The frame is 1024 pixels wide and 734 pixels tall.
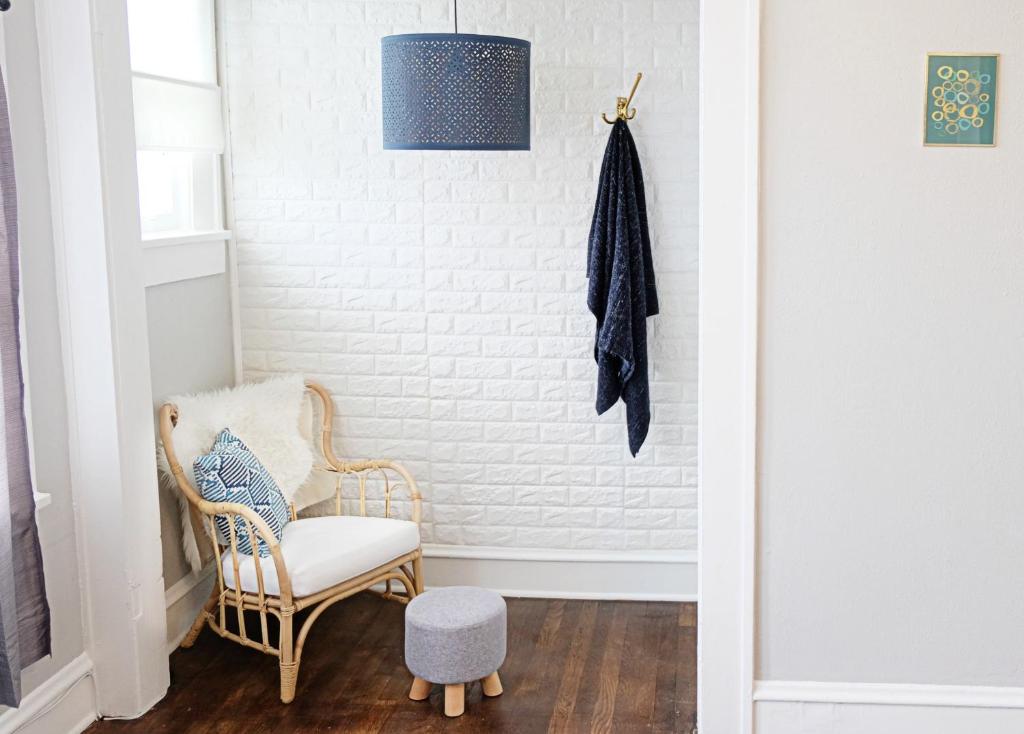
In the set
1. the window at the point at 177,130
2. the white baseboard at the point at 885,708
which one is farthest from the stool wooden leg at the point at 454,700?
the window at the point at 177,130

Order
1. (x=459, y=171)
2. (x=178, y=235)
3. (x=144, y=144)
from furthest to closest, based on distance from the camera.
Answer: (x=459, y=171), (x=178, y=235), (x=144, y=144)

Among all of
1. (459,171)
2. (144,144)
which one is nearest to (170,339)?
(144,144)

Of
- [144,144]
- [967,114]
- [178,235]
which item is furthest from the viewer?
[178,235]

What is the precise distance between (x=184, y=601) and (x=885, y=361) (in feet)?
7.68

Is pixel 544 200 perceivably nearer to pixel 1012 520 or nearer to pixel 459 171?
pixel 459 171

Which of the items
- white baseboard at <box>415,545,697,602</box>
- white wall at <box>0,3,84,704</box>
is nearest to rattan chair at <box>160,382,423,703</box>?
white baseboard at <box>415,545,697,602</box>

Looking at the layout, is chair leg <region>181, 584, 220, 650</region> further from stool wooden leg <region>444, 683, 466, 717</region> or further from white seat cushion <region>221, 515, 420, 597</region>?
stool wooden leg <region>444, 683, 466, 717</region>

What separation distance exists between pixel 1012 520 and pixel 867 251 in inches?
28.5

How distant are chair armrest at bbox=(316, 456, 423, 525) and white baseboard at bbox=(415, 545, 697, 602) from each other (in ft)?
0.88

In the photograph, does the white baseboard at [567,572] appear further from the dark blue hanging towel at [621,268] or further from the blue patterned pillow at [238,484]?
the blue patterned pillow at [238,484]

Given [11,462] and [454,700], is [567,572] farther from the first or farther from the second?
[11,462]

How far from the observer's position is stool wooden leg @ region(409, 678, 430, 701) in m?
3.44

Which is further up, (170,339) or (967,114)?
(967,114)

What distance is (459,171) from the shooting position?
13.4 ft
